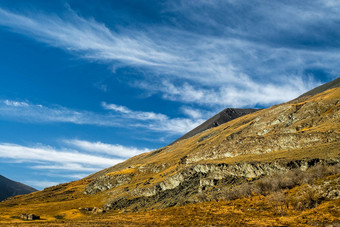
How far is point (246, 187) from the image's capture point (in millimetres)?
59719

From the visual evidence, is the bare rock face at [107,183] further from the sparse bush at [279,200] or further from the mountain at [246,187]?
the sparse bush at [279,200]

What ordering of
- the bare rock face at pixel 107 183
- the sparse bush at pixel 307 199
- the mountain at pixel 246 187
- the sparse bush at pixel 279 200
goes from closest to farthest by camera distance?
the sparse bush at pixel 307 199 → the mountain at pixel 246 187 → the sparse bush at pixel 279 200 → the bare rock face at pixel 107 183

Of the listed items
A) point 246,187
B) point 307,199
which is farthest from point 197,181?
point 307,199

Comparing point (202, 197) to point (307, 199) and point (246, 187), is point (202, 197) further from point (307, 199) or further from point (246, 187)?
point (307, 199)

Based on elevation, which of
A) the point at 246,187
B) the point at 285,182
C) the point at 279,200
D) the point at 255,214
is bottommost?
the point at 255,214

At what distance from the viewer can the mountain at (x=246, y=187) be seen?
147ft

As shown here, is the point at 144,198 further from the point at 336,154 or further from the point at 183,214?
the point at 336,154

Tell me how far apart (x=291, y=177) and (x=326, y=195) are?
34.6 feet

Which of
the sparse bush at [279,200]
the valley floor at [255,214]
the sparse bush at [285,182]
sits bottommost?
the valley floor at [255,214]

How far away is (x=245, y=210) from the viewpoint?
50.0 m

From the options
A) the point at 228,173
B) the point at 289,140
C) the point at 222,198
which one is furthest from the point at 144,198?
the point at 289,140

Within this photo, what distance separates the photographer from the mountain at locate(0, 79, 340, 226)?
4466 centimetres

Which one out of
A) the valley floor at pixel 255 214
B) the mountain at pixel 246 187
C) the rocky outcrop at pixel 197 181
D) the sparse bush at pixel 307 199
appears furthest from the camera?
the rocky outcrop at pixel 197 181

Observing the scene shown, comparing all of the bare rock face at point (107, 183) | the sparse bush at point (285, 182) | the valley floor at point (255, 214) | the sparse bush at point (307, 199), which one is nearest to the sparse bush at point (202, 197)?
the valley floor at point (255, 214)
